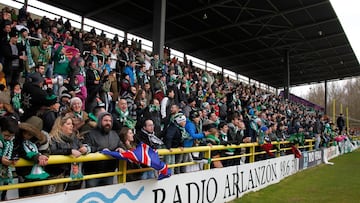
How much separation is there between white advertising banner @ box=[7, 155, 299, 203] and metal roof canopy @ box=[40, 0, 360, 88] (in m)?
11.4

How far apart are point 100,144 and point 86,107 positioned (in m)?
2.71

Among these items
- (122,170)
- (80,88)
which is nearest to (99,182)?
(122,170)

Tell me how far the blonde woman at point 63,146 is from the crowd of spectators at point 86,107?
0.01m

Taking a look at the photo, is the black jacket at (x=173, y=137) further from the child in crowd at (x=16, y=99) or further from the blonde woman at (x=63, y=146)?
the child in crowd at (x=16, y=99)

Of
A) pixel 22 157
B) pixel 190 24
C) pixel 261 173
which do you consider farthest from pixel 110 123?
pixel 190 24

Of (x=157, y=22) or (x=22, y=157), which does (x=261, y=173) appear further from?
(x=157, y=22)

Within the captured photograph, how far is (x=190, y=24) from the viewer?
2195cm

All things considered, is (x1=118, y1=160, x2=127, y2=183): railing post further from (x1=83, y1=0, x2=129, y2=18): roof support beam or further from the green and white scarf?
(x1=83, y1=0, x2=129, y2=18): roof support beam

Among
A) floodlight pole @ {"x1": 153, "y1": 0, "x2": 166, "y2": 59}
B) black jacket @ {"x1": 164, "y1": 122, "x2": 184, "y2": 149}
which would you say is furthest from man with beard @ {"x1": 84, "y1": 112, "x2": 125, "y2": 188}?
floodlight pole @ {"x1": 153, "y1": 0, "x2": 166, "y2": 59}

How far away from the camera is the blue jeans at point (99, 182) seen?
4.44m

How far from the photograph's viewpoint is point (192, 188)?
6285mm

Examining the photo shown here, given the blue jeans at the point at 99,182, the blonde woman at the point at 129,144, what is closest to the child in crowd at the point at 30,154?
the blue jeans at the point at 99,182

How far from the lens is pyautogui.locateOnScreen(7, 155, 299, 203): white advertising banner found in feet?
14.0

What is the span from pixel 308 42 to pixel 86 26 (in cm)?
1749
